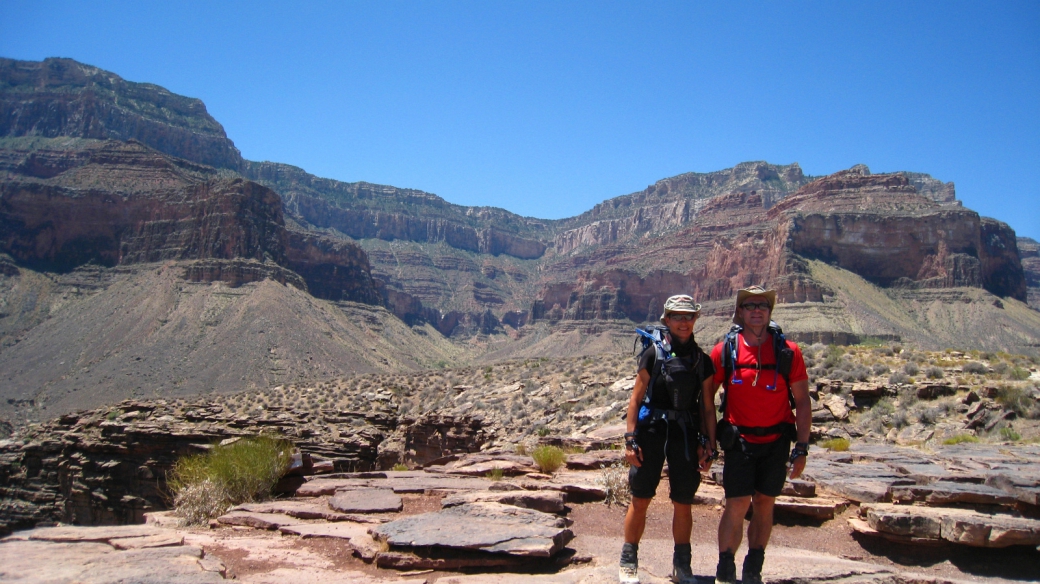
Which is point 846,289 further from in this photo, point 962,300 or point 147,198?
point 147,198

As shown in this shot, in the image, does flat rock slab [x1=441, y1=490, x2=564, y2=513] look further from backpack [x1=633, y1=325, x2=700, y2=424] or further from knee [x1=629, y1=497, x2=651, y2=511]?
backpack [x1=633, y1=325, x2=700, y2=424]

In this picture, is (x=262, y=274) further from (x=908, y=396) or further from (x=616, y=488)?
(x=616, y=488)

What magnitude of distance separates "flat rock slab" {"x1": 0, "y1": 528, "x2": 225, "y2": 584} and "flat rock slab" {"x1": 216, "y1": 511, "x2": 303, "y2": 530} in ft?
5.53

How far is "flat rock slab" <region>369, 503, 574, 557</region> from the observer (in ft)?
19.0

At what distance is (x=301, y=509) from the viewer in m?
8.30

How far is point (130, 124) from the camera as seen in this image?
138000 mm

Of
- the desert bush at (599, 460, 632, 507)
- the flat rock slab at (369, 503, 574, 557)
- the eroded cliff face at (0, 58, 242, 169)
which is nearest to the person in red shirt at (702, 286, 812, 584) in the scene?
the flat rock slab at (369, 503, 574, 557)

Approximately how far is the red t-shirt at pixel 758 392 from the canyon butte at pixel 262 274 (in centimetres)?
5278

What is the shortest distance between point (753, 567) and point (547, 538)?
69.4 inches

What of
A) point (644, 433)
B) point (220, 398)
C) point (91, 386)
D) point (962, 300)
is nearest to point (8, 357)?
point (91, 386)

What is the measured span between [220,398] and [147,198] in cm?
7348

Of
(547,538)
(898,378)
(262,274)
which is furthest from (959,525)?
(262,274)

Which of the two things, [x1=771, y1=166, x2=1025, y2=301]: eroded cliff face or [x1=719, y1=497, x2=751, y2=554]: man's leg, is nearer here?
[x1=719, y1=497, x2=751, y2=554]: man's leg

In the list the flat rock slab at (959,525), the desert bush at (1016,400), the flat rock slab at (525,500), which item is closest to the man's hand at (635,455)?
the flat rock slab at (525,500)
